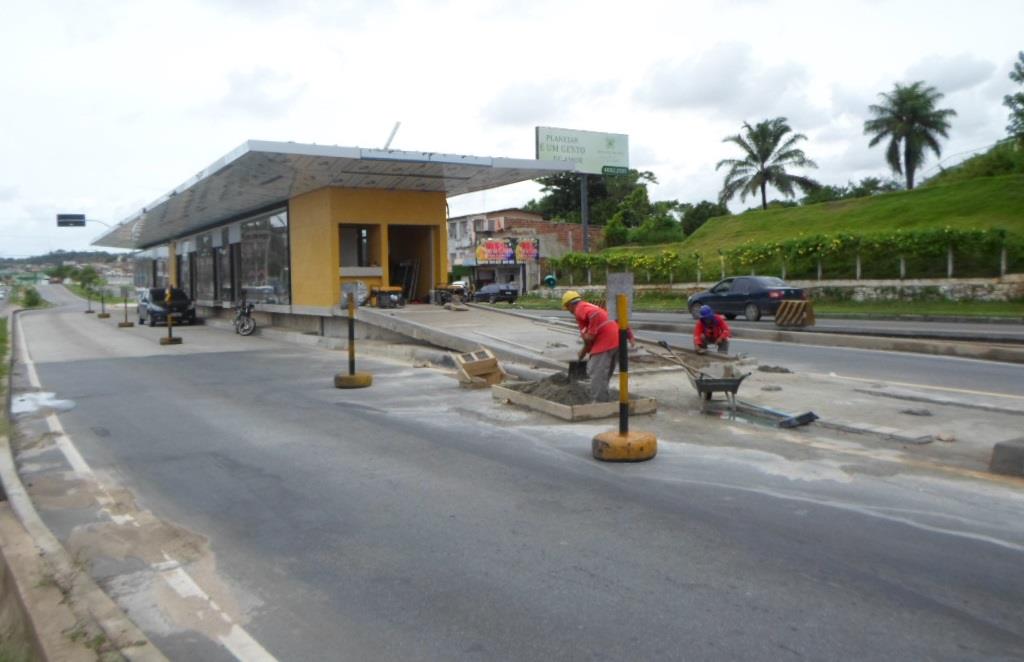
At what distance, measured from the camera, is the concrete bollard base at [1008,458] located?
692 cm

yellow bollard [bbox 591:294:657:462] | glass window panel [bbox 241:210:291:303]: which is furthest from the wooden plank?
glass window panel [bbox 241:210:291:303]

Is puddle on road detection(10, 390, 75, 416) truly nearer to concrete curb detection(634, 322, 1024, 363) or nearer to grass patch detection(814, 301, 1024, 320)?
concrete curb detection(634, 322, 1024, 363)

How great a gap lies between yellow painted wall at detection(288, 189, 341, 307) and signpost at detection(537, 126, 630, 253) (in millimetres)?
29150

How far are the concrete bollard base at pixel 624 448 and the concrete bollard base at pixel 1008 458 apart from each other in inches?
115

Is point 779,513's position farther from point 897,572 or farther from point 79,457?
point 79,457

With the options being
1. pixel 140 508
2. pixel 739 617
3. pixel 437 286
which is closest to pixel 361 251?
pixel 437 286

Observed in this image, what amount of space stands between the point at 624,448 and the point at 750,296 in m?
20.5

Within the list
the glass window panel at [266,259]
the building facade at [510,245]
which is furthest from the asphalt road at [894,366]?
the building facade at [510,245]

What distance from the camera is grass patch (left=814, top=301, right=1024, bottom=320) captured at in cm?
2595

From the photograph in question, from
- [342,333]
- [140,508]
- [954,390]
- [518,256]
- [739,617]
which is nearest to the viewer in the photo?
[739,617]

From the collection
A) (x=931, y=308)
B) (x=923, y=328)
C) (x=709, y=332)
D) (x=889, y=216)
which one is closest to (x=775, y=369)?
(x=709, y=332)

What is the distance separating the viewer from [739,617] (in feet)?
14.0

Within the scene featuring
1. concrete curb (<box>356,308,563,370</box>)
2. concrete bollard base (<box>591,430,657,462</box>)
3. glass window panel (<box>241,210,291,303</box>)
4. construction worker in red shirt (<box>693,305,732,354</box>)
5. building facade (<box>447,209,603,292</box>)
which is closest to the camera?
concrete bollard base (<box>591,430,657,462</box>)

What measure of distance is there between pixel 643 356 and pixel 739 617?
32.1ft
